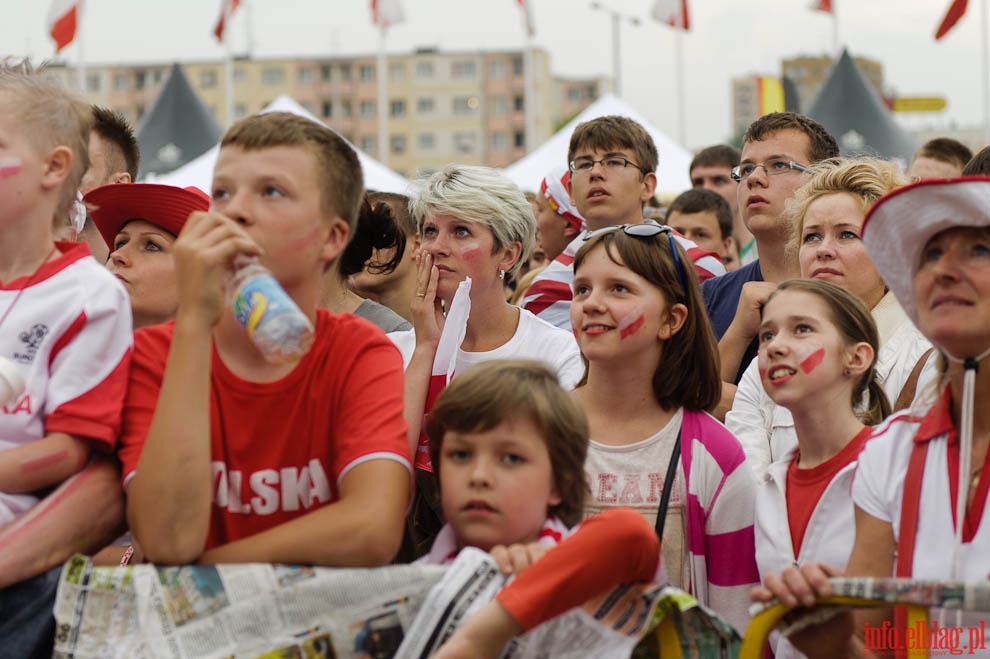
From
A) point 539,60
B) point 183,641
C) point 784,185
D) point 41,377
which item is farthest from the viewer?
point 539,60

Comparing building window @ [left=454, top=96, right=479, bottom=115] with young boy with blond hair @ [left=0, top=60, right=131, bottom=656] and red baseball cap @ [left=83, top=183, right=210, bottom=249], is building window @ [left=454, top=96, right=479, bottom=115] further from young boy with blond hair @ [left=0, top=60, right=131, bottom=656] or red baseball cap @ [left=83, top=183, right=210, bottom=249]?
young boy with blond hair @ [left=0, top=60, right=131, bottom=656]

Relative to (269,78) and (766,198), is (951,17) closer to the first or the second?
(766,198)

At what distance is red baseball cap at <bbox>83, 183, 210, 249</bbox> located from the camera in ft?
13.0

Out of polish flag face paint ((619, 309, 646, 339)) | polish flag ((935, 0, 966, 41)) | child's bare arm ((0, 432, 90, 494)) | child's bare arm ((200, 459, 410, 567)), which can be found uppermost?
polish flag ((935, 0, 966, 41))

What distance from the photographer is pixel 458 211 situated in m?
4.91

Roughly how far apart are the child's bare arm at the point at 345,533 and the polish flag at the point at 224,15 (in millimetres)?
23938

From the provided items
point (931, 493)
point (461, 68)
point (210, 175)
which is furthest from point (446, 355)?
point (461, 68)

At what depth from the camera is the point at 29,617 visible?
2539mm

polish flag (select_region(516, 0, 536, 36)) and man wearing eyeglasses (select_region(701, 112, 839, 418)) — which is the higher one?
polish flag (select_region(516, 0, 536, 36))

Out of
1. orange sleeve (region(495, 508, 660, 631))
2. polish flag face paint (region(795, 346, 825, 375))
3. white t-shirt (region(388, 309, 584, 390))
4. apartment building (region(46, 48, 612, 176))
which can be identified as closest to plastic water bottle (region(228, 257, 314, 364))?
orange sleeve (region(495, 508, 660, 631))

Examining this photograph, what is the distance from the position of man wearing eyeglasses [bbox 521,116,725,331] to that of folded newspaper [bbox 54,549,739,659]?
12.3 ft

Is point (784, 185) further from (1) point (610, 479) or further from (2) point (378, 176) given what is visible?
(2) point (378, 176)

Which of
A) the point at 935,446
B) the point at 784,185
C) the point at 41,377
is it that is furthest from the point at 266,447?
the point at 784,185

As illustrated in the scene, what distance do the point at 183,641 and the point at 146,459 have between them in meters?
0.37
